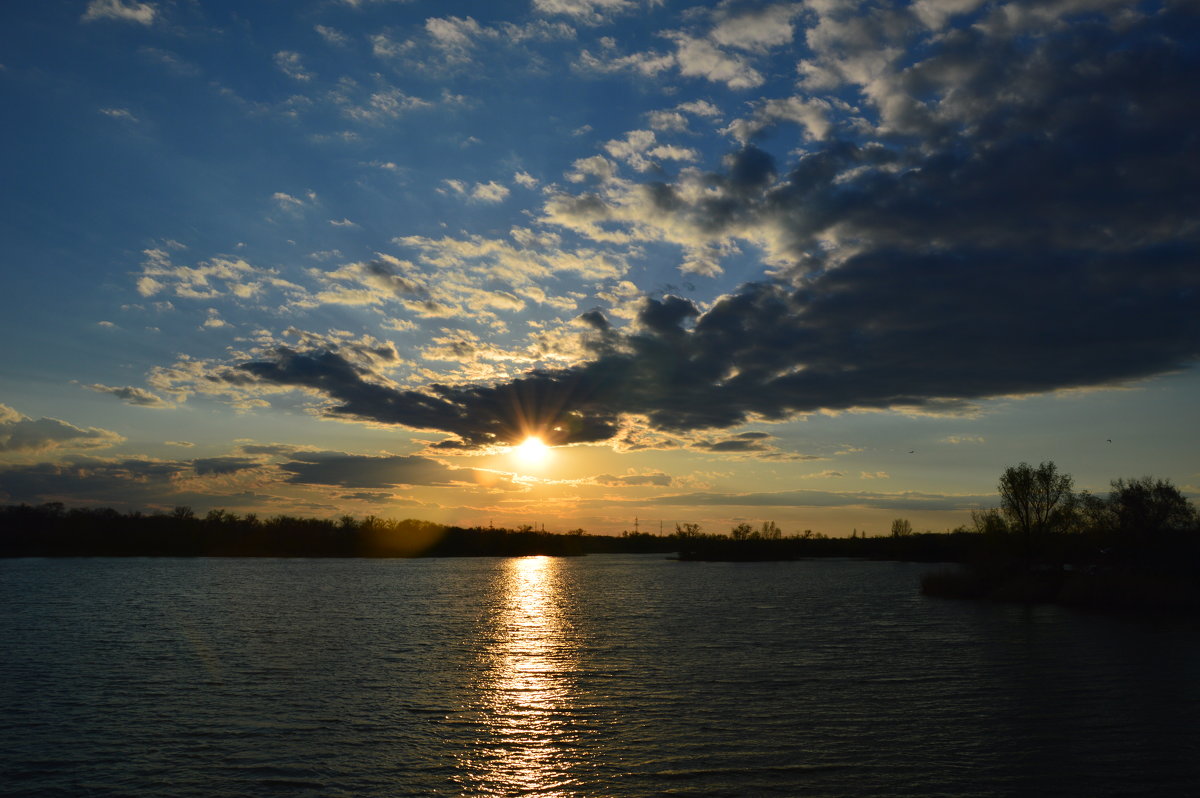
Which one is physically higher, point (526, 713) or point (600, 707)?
point (600, 707)

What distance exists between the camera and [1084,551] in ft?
380

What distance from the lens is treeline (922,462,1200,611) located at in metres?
75.8

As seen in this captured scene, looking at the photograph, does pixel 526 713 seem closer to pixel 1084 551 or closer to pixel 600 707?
pixel 600 707

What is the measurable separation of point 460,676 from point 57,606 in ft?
209

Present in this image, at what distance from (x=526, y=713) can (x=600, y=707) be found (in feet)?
11.3

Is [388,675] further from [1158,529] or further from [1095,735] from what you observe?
[1158,529]

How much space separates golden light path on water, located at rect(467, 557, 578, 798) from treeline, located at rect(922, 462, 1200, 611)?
5657 centimetres

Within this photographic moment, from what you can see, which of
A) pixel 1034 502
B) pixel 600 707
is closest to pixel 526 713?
pixel 600 707

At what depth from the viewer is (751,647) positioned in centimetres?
5175

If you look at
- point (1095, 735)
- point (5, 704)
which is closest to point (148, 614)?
point (5, 704)

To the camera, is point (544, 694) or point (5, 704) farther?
point (544, 694)

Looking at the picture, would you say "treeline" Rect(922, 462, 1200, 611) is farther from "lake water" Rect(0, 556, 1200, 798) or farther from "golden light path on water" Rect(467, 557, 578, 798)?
"golden light path on water" Rect(467, 557, 578, 798)

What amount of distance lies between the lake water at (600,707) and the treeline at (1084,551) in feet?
32.6

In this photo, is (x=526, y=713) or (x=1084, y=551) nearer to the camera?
(x=526, y=713)
